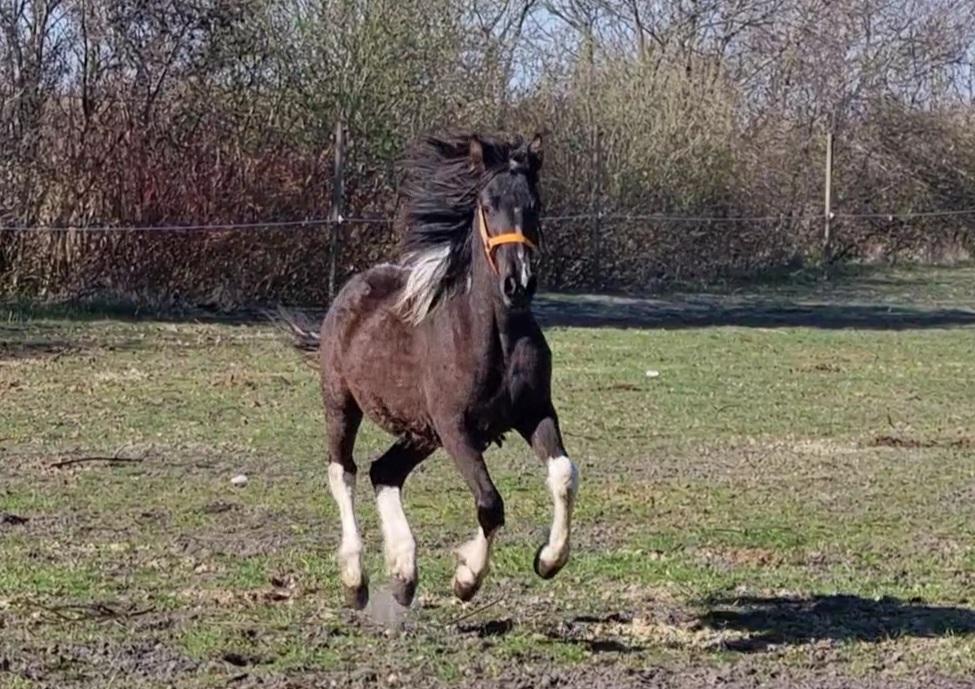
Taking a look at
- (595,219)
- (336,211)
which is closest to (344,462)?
(336,211)

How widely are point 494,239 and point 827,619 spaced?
210 centimetres

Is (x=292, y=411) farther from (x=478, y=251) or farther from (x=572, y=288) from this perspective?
(x=572, y=288)

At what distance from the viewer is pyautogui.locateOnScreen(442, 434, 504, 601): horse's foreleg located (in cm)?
648

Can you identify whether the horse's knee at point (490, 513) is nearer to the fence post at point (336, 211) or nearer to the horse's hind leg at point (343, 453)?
the horse's hind leg at point (343, 453)

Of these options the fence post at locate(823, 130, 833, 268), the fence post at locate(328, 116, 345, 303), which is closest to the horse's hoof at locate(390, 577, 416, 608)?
the fence post at locate(328, 116, 345, 303)

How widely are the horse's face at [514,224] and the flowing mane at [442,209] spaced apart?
0.12 feet

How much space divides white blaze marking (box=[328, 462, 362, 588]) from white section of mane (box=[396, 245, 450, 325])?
911 mm

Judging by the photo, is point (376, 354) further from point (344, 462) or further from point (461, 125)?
point (461, 125)

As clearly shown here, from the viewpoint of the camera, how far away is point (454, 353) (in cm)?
669

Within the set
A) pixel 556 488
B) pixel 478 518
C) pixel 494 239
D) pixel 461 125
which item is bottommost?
pixel 478 518

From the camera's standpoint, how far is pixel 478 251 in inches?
269

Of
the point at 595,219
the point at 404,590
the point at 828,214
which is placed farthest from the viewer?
the point at 828,214

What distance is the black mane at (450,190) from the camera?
22.5 ft

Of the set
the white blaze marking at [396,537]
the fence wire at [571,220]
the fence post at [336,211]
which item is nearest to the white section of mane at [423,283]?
the white blaze marking at [396,537]
